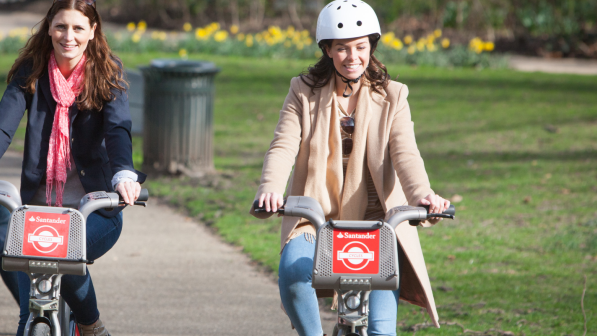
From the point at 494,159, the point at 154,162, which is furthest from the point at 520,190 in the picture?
the point at 154,162

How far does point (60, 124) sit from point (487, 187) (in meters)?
5.21

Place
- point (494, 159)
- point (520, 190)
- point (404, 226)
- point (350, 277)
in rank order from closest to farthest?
point (350, 277)
point (404, 226)
point (520, 190)
point (494, 159)

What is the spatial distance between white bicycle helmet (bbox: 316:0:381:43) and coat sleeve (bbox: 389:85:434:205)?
1.08ft

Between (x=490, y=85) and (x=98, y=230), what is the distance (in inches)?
408

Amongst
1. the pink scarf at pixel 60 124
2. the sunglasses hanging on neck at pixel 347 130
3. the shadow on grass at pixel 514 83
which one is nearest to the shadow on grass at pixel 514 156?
the shadow on grass at pixel 514 83

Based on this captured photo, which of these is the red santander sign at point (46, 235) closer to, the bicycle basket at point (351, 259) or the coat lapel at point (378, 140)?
the bicycle basket at point (351, 259)

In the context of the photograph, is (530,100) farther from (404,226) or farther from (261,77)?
(404,226)

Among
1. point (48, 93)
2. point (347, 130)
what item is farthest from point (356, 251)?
point (48, 93)

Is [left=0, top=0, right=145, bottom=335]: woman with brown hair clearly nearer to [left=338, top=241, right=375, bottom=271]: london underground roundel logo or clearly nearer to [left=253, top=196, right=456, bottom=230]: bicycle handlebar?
[left=253, top=196, right=456, bottom=230]: bicycle handlebar

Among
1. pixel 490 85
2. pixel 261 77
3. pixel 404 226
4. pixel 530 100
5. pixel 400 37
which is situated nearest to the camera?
pixel 404 226

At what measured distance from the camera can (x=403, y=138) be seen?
10.1 feet

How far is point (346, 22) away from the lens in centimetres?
303

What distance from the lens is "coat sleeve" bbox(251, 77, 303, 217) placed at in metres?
2.91

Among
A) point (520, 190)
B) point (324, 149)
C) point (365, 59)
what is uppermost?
point (365, 59)
